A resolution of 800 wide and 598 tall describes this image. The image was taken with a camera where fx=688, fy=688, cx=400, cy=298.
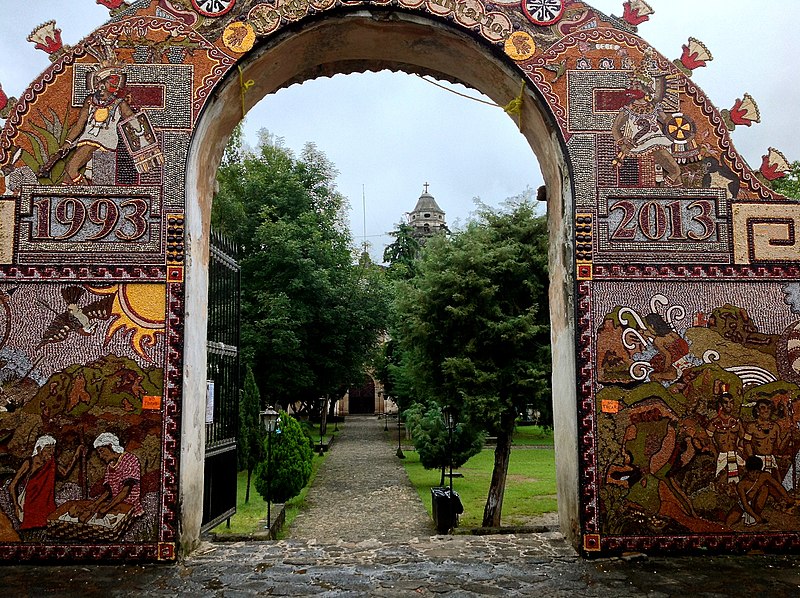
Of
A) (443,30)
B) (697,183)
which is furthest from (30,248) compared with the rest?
(697,183)

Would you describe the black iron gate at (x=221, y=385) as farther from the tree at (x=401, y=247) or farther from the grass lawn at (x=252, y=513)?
the tree at (x=401, y=247)

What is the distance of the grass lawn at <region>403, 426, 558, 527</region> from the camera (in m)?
12.9

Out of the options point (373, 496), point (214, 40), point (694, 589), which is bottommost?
point (373, 496)

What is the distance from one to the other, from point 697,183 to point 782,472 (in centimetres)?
261

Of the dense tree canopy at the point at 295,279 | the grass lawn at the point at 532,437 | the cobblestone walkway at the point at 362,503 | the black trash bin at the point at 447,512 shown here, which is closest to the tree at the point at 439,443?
the cobblestone walkway at the point at 362,503

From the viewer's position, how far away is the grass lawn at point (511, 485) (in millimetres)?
12930

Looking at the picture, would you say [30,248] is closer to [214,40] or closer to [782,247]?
[214,40]

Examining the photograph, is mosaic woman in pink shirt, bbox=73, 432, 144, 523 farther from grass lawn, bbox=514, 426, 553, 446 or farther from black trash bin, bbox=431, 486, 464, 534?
grass lawn, bbox=514, 426, 553, 446

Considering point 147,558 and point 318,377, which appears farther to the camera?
point 318,377

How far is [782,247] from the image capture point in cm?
612

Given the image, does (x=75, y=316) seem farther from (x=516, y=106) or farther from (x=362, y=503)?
(x=362, y=503)

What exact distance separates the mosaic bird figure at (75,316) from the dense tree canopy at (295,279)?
42.3 feet

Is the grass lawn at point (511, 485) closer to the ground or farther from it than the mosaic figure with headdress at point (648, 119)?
closer to the ground

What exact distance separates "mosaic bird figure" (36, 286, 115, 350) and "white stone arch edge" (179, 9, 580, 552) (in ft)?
Answer: 2.31
